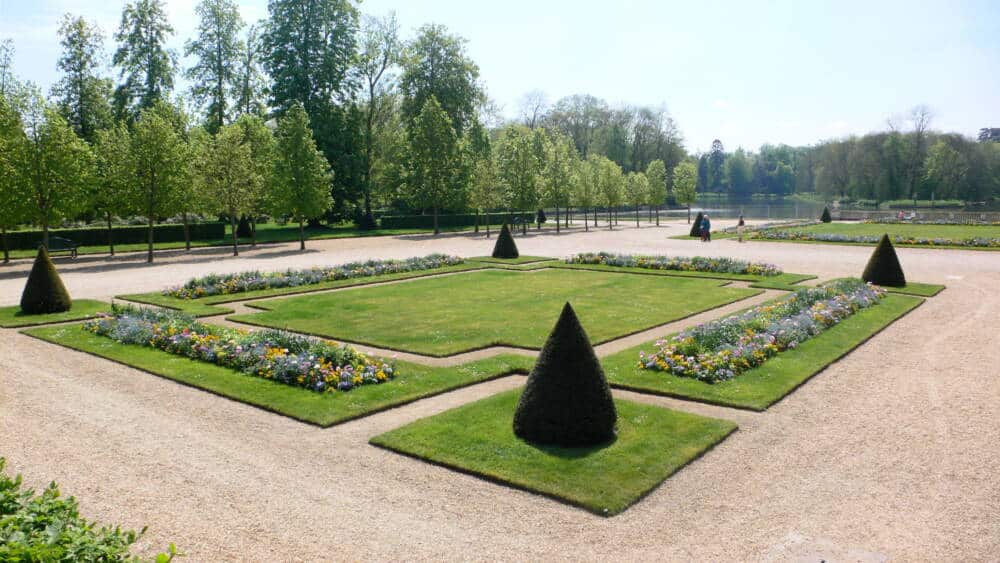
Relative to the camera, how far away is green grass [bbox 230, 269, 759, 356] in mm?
15961

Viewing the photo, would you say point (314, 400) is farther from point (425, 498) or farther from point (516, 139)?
point (516, 139)

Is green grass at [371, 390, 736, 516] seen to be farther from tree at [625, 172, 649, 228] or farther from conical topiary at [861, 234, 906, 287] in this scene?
tree at [625, 172, 649, 228]

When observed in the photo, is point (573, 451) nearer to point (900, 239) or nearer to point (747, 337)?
point (747, 337)

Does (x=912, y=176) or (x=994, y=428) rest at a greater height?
(x=912, y=176)

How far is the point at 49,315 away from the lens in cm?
1838

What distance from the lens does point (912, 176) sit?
336 feet

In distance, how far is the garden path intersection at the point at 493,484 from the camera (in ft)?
21.9

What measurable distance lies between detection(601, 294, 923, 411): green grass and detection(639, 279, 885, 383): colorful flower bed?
8.1 inches

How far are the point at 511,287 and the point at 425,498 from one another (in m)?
16.6

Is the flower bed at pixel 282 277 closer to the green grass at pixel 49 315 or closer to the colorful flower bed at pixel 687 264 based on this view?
the green grass at pixel 49 315

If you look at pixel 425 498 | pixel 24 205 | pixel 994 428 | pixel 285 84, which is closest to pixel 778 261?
pixel 994 428

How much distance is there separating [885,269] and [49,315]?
86.6 ft

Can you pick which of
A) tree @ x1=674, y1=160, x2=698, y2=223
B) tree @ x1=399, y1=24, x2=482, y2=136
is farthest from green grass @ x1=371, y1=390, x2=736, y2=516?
tree @ x1=674, y1=160, x2=698, y2=223

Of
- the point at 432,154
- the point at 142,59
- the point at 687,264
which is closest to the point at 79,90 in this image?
the point at 142,59
